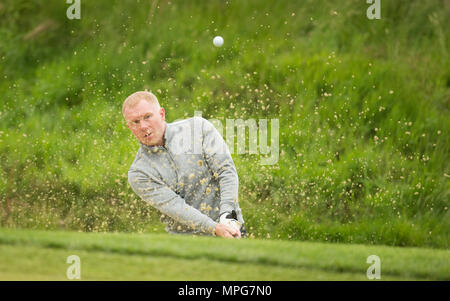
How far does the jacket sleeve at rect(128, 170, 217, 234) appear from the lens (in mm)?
3909

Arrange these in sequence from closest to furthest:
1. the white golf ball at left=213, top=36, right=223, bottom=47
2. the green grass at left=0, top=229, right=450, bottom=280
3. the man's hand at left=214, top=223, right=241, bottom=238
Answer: the green grass at left=0, top=229, right=450, bottom=280
the man's hand at left=214, top=223, right=241, bottom=238
the white golf ball at left=213, top=36, right=223, bottom=47

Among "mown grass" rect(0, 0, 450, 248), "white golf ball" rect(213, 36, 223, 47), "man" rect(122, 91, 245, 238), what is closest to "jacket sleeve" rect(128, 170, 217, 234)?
"man" rect(122, 91, 245, 238)

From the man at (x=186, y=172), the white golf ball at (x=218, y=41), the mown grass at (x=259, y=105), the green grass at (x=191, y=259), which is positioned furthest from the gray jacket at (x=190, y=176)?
the white golf ball at (x=218, y=41)

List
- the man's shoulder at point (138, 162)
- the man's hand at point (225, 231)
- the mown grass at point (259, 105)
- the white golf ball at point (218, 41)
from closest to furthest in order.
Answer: the man's hand at point (225, 231) < the man's shoulder at point (138, 162) < the mown grass at point (259, 105) < the white golf ball at point (218, 41)

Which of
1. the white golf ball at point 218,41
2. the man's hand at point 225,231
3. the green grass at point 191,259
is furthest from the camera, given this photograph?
the white golf ball at point 218,41

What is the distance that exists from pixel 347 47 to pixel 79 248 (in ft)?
9.91

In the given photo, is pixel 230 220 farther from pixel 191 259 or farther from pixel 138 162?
pixel 138 162

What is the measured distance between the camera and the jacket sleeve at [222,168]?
3941mm

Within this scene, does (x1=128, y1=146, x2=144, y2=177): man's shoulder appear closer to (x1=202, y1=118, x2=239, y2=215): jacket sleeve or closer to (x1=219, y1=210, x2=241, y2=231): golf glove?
(x1=202, y1=118, x2=239, y2=215): jacket sleeve

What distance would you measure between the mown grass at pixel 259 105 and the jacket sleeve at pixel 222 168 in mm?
681

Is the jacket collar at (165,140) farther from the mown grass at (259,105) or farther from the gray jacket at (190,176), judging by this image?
the mown grass at (259,105)

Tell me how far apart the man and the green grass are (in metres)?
0.21

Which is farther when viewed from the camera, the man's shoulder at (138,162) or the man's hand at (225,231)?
the man's shoulder at (138,162)
